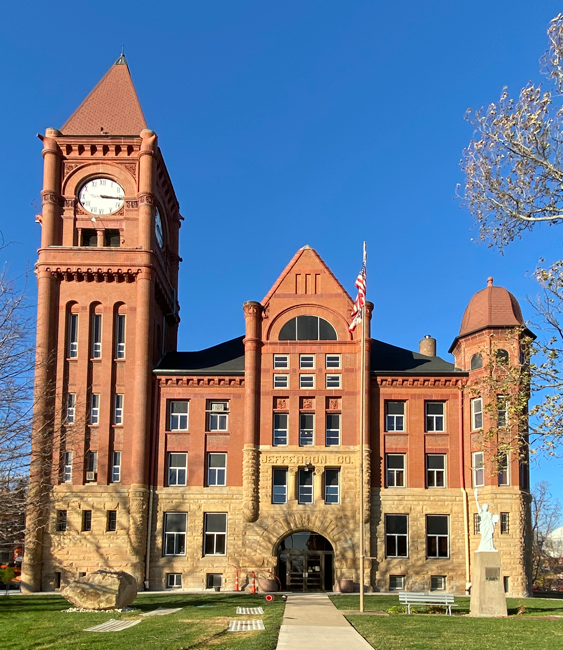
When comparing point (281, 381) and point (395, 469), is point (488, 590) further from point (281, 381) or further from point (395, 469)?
point (281, 381)

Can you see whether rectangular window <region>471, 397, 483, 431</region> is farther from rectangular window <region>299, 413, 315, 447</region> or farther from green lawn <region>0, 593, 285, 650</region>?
green lawn <region>0, 593, 285, 650</region>

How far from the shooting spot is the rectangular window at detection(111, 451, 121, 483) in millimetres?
46625

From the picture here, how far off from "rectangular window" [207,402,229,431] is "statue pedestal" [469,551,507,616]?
2104 centimetres

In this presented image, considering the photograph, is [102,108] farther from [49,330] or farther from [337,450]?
[337,450]

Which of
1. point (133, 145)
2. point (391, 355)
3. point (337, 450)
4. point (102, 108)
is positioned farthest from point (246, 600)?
point (102, 108)

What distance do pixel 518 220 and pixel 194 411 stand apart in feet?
95.9

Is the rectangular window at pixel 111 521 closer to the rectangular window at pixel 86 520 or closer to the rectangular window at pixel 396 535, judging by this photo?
the rectangular window at pixel 86 520

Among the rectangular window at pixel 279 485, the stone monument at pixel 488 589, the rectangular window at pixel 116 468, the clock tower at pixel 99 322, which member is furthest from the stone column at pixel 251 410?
the stone monument at pixel 488 589

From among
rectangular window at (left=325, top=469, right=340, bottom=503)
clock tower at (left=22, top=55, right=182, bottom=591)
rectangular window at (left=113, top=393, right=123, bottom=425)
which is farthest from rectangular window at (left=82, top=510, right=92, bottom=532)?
rectangular window at (left=325, top=469, right=340, bottom=503)

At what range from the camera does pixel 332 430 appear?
1865 inches

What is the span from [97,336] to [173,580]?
14.4 metres

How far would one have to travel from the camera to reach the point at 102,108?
177 feet

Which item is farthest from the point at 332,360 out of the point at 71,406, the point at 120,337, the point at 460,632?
the point at 460,632

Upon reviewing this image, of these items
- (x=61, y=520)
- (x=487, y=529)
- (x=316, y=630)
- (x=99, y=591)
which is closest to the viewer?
(x=316, y=630)
